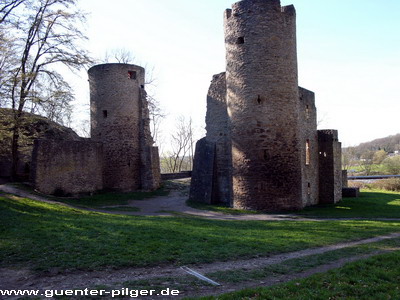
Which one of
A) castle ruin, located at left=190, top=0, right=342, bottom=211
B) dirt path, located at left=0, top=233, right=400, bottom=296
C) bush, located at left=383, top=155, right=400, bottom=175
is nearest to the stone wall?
castle ruin, located at left=190, top=0, right=342, bottom=211

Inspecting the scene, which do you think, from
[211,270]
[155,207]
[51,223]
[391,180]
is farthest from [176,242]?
[391,180]

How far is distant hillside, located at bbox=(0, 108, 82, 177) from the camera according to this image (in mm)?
16422

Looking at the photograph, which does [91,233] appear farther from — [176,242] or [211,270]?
[211,270]

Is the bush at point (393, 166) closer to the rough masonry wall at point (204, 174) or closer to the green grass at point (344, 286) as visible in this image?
the rough masonry wall at point (204, 174)

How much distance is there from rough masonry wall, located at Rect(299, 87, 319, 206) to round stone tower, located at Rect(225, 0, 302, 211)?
2.43 m

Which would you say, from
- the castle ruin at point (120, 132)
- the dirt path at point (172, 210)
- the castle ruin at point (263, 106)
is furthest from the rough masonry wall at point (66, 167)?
the castle ruin at point (263, 106)

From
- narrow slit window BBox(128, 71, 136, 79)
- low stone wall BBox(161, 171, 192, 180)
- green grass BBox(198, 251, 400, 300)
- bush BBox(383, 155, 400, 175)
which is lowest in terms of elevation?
green grass BBox(198, 251, 400, 300)

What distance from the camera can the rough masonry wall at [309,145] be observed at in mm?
17484

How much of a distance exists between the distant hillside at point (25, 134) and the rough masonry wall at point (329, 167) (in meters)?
15.1

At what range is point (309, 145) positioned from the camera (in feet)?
60.4

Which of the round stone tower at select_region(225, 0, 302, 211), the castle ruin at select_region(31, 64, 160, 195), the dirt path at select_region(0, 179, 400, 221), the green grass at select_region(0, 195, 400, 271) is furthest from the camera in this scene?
the castle ruin at select_region(31, 64, 160, 195)

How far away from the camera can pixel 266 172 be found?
14.8m

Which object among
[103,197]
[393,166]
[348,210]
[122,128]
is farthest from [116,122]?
[393,166]

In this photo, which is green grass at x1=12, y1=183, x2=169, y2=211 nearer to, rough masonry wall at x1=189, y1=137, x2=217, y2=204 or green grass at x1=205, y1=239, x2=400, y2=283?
rough masonry wall at x1=189, y1=137, x2=217, y2=204
